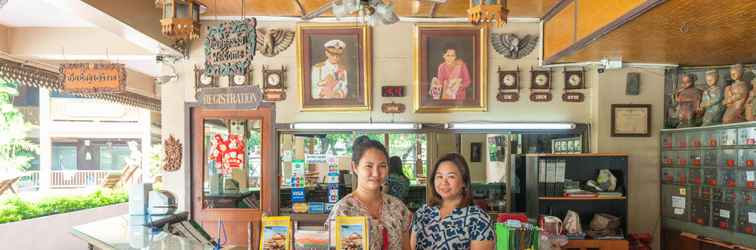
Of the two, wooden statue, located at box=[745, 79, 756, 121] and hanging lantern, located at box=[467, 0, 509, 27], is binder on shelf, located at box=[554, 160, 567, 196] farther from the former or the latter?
hanging lantern, located at box=[467, 0, 509, 27]

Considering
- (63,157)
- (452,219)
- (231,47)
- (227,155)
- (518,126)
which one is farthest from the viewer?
(63,157)

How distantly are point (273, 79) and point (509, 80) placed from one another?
9.03ft

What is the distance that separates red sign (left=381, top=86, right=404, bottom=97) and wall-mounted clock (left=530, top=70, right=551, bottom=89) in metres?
1.52

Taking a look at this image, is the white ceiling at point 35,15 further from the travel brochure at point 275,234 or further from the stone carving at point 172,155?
A: the travel brochure at point 275,234

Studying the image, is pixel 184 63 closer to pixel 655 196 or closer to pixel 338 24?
pixel 338 24

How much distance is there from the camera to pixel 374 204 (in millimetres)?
2191

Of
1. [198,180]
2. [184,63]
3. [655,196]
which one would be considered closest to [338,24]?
[184,63]

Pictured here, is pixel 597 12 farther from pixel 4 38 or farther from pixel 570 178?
pixel 4 38

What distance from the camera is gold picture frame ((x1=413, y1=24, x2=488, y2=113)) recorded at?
564 centimetres

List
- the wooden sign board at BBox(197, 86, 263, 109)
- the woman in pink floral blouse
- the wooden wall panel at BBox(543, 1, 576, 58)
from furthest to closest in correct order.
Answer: the wooden wall panel at BBox(543, 1, 576, 58) < the wooden sign board at BBox(197, 86, 263, 109) < the woman in pink floral blouse

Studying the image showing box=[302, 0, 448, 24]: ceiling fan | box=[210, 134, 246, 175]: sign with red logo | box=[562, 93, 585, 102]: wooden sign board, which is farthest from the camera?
box=[210, 134, 246, 175]: sign with red logo

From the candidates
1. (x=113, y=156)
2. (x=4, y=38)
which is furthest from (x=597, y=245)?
(x=113, y=156)

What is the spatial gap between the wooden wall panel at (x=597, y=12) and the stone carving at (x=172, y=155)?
14.7 ft

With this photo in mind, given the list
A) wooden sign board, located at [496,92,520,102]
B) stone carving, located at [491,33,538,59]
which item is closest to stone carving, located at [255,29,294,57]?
stone carving, located at [491,33,538,59]
